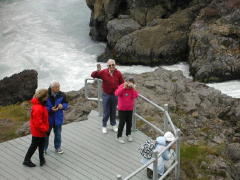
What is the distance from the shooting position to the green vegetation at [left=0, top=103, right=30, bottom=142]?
49.2 ft

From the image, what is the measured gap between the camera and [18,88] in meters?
22.2

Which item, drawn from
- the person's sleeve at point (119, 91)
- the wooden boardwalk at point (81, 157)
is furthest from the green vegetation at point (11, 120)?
the person's sleeve at point (119, 91)

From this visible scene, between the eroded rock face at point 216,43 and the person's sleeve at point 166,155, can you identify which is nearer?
the person's sleeve at point 166,155

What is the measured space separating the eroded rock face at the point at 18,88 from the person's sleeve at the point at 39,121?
11527 mm

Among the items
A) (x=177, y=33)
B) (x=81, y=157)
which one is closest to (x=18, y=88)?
(x=81, y=157)

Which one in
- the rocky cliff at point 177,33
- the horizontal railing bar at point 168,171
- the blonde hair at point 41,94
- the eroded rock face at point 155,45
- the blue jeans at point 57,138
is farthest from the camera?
the eroded rock face at point 155,45

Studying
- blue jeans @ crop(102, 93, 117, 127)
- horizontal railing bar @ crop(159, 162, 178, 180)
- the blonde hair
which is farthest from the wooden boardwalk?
the blonde hair

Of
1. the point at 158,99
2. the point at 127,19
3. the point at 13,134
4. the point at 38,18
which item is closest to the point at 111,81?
the point at 13,134

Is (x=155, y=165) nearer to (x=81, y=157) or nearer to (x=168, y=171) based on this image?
(x=168, y=171)

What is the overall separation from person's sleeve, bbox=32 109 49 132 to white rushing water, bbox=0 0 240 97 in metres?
15.9

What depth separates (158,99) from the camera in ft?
58.2

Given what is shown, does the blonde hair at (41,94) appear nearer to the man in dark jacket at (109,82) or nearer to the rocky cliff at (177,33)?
the man in dark jacket at (109,82)

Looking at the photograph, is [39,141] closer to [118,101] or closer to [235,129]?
[118,101]

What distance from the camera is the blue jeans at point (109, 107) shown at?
496 inches
